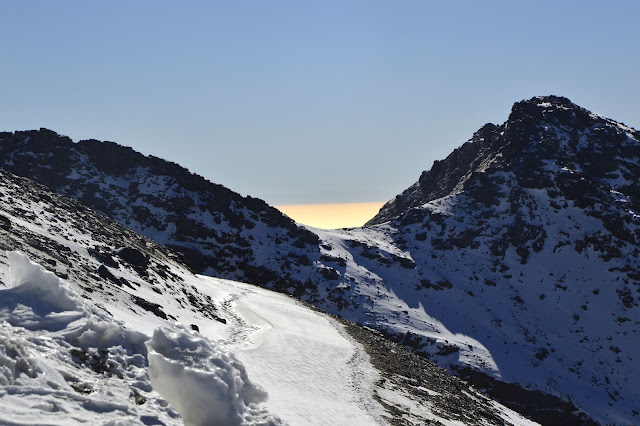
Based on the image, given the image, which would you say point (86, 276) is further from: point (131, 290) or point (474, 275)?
point (474, 275)

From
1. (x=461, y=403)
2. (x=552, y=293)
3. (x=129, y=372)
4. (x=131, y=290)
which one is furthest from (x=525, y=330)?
(x=129, y=372)

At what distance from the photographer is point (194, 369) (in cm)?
1262

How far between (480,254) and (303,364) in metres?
77.8

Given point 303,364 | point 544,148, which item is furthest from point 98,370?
point 544,148

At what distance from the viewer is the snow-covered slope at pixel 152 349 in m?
12.2

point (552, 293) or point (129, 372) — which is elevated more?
point (552, 293)

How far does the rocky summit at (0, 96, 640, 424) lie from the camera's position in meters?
76.8

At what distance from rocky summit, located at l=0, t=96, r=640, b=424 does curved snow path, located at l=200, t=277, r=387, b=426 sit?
3385 cm

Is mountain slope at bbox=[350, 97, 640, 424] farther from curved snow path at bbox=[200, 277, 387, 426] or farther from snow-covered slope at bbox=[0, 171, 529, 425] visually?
snow-covered slope at bbox=[0, 171, 529, 425]

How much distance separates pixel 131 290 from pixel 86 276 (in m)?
4.32

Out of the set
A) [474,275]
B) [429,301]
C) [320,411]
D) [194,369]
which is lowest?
[320,411]

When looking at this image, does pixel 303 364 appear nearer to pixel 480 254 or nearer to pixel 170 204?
pixel 170 204

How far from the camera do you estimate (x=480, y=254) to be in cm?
10262

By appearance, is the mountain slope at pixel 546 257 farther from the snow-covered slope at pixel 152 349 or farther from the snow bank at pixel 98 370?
the snow bank at pixel 98 370
